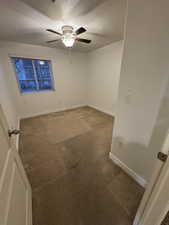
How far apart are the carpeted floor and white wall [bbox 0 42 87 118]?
140cm

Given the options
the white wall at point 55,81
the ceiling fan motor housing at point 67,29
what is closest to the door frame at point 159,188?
the ceiling fan motor housing at point 67,29

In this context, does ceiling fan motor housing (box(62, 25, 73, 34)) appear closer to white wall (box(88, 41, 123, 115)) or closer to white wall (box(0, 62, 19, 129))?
white wall (box(88, 41, 123, 115))

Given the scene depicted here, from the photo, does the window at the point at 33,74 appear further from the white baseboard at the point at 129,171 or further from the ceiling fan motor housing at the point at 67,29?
the white baseboard at the point at 129,171

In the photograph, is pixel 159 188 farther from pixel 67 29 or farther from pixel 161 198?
pixel 67 29

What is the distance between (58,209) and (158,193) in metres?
1.15

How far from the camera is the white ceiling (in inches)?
56.2

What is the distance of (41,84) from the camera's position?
13.1 ft

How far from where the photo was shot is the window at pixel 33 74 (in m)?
3.45

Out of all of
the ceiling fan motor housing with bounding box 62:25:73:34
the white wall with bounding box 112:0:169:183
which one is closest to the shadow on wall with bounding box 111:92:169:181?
the white wall with bounding box 112:0:169:183

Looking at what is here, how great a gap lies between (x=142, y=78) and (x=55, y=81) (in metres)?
3.49

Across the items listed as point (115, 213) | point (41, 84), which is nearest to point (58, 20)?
point (41, 84)

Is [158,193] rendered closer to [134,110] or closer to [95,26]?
[134,110]

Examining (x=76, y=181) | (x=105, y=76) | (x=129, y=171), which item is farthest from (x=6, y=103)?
(x=105, y=76)

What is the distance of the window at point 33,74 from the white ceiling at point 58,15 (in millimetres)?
1169
